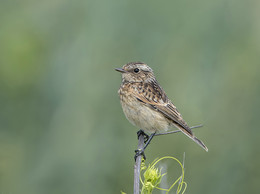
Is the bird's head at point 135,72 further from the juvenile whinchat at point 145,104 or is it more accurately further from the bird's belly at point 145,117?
the bird's belly at point 145,117

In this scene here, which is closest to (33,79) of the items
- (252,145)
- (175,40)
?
(175,40)

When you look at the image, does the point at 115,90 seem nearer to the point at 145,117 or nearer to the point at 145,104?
the point at 145,104

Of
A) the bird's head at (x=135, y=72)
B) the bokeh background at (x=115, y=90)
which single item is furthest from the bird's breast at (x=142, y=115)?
the bokeh background at (x=115, y=90)

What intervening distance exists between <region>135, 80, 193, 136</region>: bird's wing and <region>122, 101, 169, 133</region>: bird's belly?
6cm

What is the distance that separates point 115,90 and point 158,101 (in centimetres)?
72

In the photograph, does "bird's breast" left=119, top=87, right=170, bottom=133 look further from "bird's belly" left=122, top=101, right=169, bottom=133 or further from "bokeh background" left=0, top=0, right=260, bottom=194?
"bokeh background" left=0, top=0, right=260, bottom=194

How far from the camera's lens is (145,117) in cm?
486

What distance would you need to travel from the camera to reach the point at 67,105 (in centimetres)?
553

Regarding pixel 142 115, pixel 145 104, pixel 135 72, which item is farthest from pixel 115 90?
pixel 142 115

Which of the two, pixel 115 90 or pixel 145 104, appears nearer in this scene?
pixel 145 104

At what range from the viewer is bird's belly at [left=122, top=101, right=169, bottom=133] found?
4840mm

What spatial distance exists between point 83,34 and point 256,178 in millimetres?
2680

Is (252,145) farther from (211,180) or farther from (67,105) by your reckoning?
(67,105)

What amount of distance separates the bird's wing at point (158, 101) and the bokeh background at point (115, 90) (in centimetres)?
55
